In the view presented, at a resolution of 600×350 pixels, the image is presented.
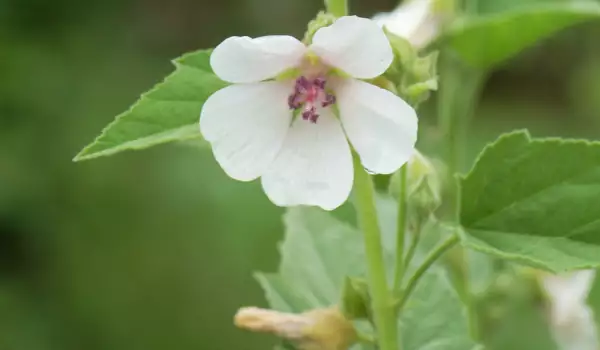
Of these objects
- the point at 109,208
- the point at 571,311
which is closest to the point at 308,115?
the point at 571,311

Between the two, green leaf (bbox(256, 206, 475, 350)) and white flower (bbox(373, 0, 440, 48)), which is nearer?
green leaf (bbox(256, 206, 475, 350))

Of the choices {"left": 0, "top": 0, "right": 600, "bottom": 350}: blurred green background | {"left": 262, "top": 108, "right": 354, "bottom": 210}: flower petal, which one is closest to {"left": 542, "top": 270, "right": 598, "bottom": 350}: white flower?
{"left": 262, "top": 108, "right": 354, "bottom": 210}: flower petal

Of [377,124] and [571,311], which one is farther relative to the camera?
[571,311]

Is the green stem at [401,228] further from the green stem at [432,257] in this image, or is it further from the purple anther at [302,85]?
the purple anther at [302,85]

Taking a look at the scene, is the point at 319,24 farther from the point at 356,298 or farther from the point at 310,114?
the point at 356,298

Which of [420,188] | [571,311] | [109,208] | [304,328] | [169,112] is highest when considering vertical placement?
[169,112]

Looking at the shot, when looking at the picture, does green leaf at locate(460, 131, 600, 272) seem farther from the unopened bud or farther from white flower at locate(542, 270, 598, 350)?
white flower at locate(542, 270, 598, 350)
